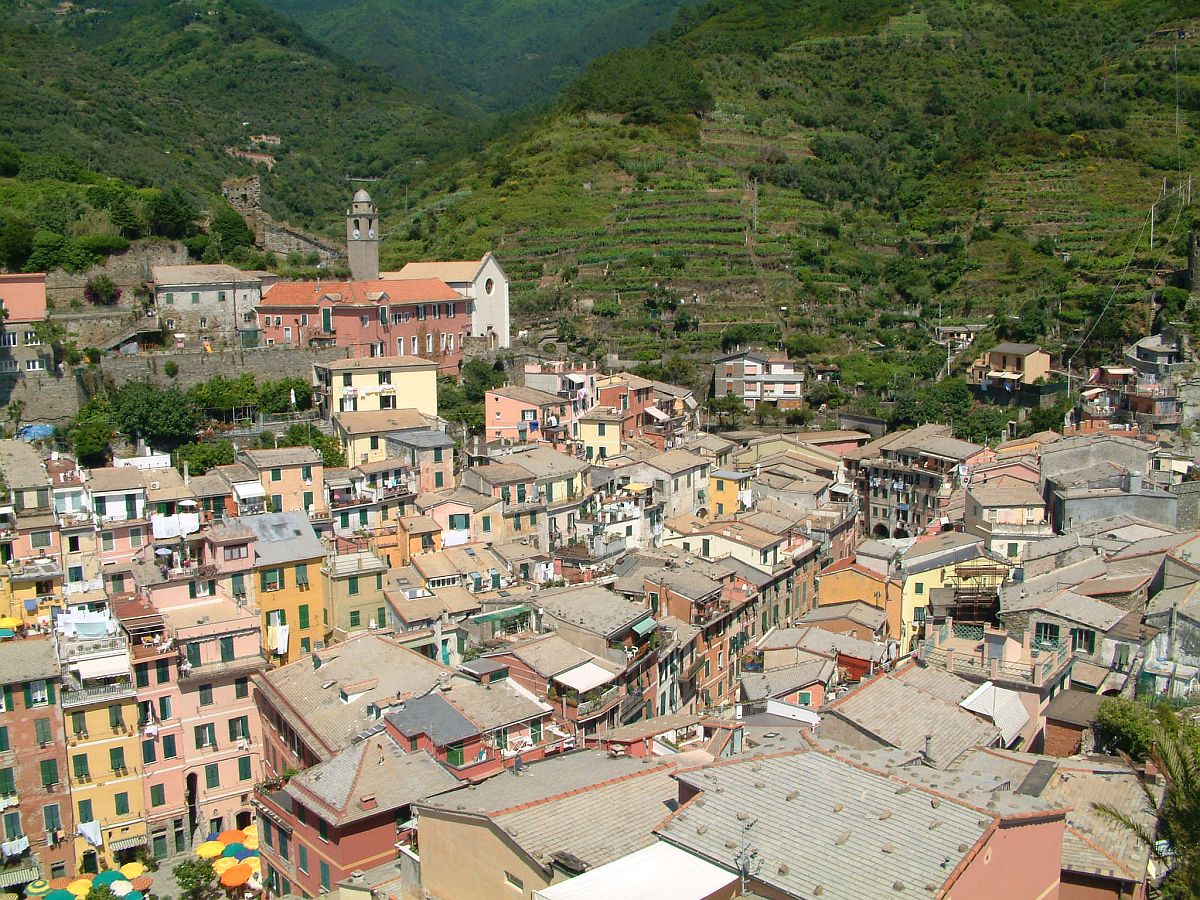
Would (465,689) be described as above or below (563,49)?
below

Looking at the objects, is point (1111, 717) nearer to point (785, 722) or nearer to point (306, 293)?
→ point (785, 722)

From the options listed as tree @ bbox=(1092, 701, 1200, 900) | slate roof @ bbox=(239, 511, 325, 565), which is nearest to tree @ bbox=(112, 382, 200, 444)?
slate roof @ bbox=(239, 511, 325, 565)

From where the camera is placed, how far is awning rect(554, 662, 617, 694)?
22.4 m

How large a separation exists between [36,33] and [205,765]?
61.1 meters

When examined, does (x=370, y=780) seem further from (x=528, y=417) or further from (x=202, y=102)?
(x=202, y=102)

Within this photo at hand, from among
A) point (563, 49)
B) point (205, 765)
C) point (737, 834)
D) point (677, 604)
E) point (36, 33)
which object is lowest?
point (205, 765)

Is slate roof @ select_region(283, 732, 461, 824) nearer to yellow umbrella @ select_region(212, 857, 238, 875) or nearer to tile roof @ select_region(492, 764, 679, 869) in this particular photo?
yellow umbrella @ select_region(212, 857, 238, 875)

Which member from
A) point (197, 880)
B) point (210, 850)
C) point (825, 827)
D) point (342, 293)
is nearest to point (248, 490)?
point (210, 850)

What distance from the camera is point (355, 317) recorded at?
39094mm

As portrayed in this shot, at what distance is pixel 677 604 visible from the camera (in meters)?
27.6

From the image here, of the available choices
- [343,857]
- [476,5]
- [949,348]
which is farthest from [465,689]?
[476,5]

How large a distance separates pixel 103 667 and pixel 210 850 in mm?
→ 4049

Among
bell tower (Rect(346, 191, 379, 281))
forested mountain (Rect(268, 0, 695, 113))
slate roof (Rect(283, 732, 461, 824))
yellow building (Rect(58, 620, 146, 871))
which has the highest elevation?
forested mountain (Rect(268, 0, 695, 113))

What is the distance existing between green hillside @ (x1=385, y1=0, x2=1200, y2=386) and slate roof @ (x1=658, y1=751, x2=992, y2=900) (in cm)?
3474
